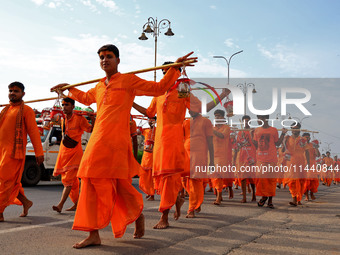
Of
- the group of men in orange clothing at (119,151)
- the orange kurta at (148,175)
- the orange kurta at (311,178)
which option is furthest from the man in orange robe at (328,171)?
the orange kurta at (148,175)

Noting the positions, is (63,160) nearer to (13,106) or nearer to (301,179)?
(13,106)

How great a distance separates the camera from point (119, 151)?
427 centimetres

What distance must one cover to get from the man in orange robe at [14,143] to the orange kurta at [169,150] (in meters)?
1.90

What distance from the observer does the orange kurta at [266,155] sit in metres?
8.65

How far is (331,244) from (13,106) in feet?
16.5

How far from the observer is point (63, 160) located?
24.0 feet

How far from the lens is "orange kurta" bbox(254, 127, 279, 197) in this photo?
8.65 m

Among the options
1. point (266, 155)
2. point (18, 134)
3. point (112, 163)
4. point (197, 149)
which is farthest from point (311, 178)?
point (112, 163)

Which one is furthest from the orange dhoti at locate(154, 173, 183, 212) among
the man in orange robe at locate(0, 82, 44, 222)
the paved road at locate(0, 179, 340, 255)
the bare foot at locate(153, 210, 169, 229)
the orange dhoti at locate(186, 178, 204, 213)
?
the man in orange robe at locate(0, 82, 44, 222)

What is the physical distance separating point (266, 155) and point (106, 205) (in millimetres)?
5771

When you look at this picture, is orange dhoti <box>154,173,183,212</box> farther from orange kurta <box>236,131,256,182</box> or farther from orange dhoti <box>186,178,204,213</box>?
orange kurta <box>236,131,256,182</box>

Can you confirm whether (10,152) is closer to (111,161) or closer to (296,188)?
(111,161)

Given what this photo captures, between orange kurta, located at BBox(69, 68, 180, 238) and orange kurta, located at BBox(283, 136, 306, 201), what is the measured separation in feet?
20.0

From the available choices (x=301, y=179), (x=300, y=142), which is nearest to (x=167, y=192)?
(x=301, y=179)
